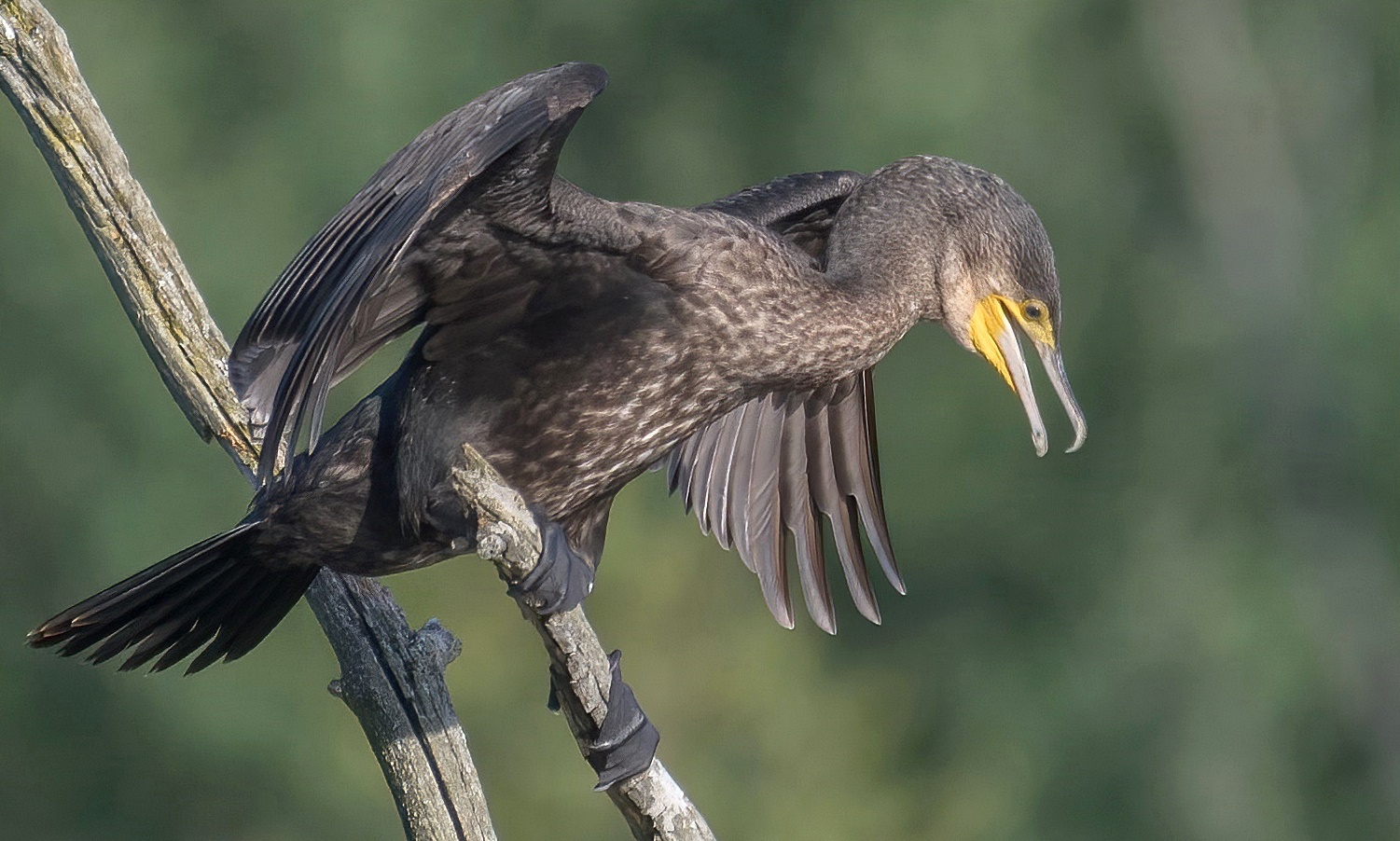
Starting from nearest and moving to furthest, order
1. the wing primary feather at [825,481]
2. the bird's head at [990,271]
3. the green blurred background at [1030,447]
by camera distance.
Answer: the bird's head at [990,271]
the wing primary feather at [825,481]
the green blurred background at [1030,447]

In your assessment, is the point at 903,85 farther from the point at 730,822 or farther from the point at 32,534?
the point at 32,534

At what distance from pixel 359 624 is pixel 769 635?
7.82 m

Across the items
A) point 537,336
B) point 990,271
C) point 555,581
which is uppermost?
point 537,336

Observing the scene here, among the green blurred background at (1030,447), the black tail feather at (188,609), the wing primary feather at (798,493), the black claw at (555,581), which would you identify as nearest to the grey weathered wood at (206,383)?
the black tail feather at (188,609)

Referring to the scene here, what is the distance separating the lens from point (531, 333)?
3791 mm

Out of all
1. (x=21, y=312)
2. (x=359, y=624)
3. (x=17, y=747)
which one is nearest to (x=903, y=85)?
(x=21, y=312)


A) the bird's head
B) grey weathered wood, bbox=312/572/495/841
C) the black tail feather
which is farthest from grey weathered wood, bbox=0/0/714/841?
the bird's head

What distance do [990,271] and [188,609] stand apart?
81.0 inches

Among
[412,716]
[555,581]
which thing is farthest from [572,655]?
[412,716]

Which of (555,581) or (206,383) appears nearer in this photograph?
(555,581)

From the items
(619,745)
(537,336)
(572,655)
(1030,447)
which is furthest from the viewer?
(1030,447)

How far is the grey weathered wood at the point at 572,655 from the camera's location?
3291 millimetres

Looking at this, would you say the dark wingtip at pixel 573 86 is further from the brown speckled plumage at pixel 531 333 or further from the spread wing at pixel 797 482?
the spread wing at pixel 797 482

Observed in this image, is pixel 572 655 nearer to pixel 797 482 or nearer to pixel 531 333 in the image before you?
pixel 531 333
